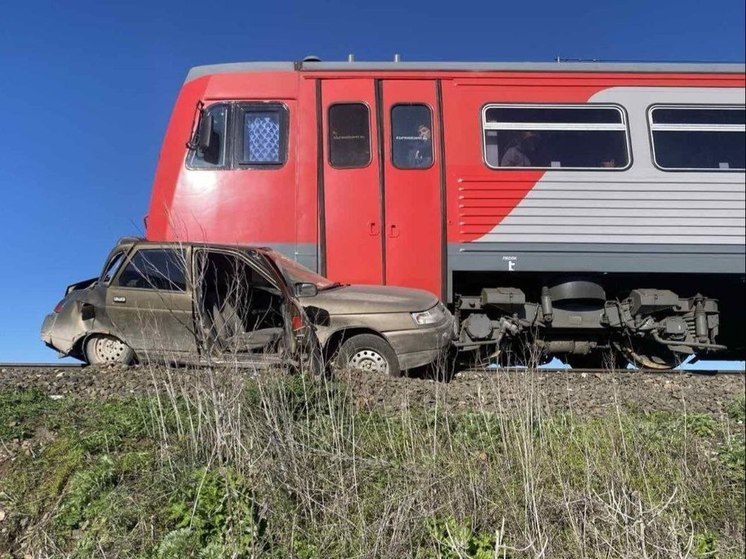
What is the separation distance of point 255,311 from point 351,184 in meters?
2.34

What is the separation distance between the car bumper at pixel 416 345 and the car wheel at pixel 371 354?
7cm

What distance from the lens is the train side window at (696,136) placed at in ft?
18.3

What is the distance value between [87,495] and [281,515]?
122 cm

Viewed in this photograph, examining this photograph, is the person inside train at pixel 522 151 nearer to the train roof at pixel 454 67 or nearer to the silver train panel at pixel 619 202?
the silver train panel at pixel 619 202

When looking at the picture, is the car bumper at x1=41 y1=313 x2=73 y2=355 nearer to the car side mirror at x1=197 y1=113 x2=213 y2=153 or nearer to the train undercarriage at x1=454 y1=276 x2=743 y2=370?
the car side mirror at x1=197 y1=113 x2=213 y2=153

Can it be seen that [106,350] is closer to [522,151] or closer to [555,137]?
[522,151]

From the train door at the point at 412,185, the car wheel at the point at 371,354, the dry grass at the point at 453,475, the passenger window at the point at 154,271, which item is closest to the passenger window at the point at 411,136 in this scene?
the train door at the point at 412,185

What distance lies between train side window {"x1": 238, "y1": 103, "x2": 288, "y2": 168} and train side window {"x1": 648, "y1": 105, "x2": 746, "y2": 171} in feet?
13.7

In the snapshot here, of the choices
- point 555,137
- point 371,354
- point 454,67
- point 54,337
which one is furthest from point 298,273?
point 555,137

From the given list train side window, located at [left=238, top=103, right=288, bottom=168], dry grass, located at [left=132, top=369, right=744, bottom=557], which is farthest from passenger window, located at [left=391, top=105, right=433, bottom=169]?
dry grass, located at [left=132, top=369, right=744, bottom=557]

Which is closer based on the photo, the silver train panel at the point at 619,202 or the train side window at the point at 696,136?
the train side window at the point at 696,136

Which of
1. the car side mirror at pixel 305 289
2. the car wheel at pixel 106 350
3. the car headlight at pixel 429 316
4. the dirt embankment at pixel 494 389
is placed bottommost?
the dirt embankment at pixel 494 389

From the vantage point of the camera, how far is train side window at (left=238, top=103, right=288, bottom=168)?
6.96 m

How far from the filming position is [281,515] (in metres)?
3.37
